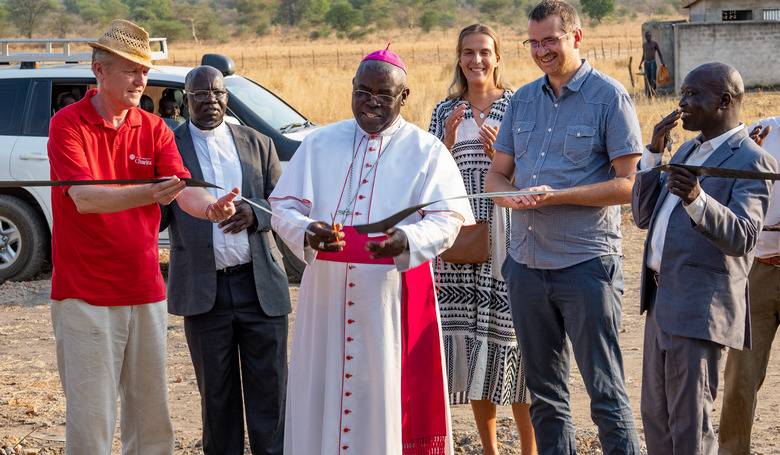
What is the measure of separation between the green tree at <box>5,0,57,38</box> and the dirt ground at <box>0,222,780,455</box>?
56.7m

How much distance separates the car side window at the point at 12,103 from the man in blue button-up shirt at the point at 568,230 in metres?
6.73

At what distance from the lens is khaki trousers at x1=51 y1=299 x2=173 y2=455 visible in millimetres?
4738

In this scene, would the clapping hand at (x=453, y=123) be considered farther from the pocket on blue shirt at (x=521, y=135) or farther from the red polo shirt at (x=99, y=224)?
the red polo shirt at (x=99, y=224)

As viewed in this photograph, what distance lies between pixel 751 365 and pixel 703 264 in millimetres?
1238

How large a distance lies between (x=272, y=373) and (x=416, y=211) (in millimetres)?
1398

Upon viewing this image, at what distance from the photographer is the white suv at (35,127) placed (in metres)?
10.3

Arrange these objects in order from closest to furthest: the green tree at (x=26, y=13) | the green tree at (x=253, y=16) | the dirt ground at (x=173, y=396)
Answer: the dirt ground at (x=173, y=396)
the green tree at (x=26, y=13)
the green tree at (x=253, y=16)

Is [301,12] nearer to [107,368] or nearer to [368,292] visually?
[107,368]

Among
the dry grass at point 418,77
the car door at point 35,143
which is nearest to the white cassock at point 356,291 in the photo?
the dry grass at point 418,77

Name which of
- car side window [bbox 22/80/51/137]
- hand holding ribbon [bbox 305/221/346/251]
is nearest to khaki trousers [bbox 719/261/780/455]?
hand holding ribbon [bbox 305/221/346/251]

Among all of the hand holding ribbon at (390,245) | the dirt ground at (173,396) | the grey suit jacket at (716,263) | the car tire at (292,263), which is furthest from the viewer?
the car tire at (292,263)

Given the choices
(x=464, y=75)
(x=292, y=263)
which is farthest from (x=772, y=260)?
(x=292, y=263)

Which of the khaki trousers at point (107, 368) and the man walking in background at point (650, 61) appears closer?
the khaki trousers at point (107, 368)

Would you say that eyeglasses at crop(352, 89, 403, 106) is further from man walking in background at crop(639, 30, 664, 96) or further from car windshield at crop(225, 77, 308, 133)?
man walking in background at crop(639, 30, 664, 96)
